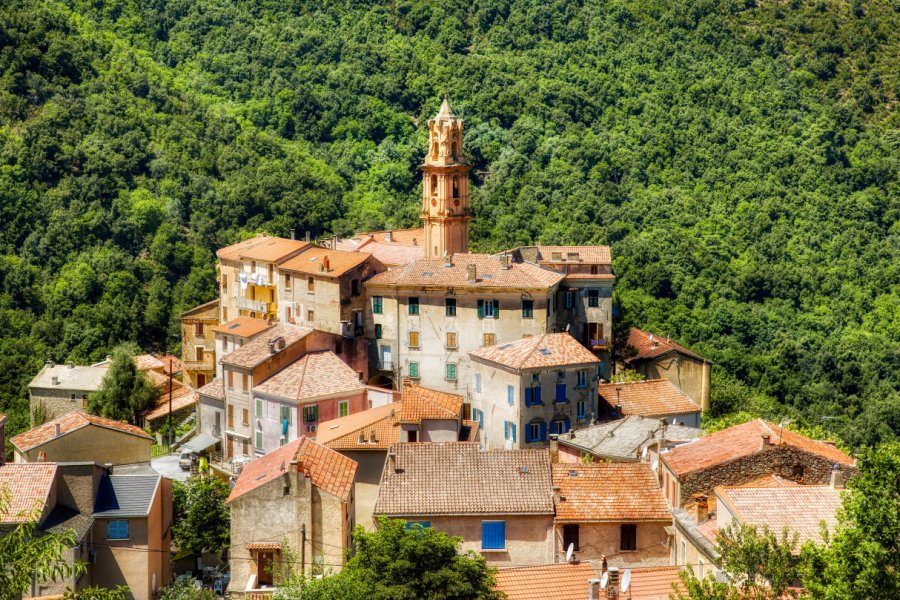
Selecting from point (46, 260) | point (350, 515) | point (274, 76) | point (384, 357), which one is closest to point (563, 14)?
point (274, 76)

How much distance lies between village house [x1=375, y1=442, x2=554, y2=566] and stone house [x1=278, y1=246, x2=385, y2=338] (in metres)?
22.0

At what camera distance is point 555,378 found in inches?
2415

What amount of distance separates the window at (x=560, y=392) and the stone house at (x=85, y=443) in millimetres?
17059

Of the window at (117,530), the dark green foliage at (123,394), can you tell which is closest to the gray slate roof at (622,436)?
the window at (117,530)

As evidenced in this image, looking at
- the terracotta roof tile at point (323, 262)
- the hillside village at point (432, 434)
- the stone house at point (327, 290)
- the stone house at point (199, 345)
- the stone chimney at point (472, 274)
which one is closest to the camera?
the hillside village at point (432, 434)

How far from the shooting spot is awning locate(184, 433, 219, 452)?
66744mm

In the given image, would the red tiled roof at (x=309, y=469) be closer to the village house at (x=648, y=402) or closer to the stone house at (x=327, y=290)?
the village house at (x=648, y=402)

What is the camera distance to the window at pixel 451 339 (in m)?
68.1

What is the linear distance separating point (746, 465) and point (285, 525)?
14.8 metres

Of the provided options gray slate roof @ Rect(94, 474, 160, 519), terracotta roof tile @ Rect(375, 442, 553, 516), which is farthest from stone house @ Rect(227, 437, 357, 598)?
gray slate roof @ Rect(94, 474, 160, 519)

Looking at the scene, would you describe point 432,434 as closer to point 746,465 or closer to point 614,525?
point 614,525

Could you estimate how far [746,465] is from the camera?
4497 centimetres

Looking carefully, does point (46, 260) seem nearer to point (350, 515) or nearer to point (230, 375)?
point (230, 375)

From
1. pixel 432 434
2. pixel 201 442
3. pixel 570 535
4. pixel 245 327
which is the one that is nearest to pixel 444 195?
pixel 245 327
